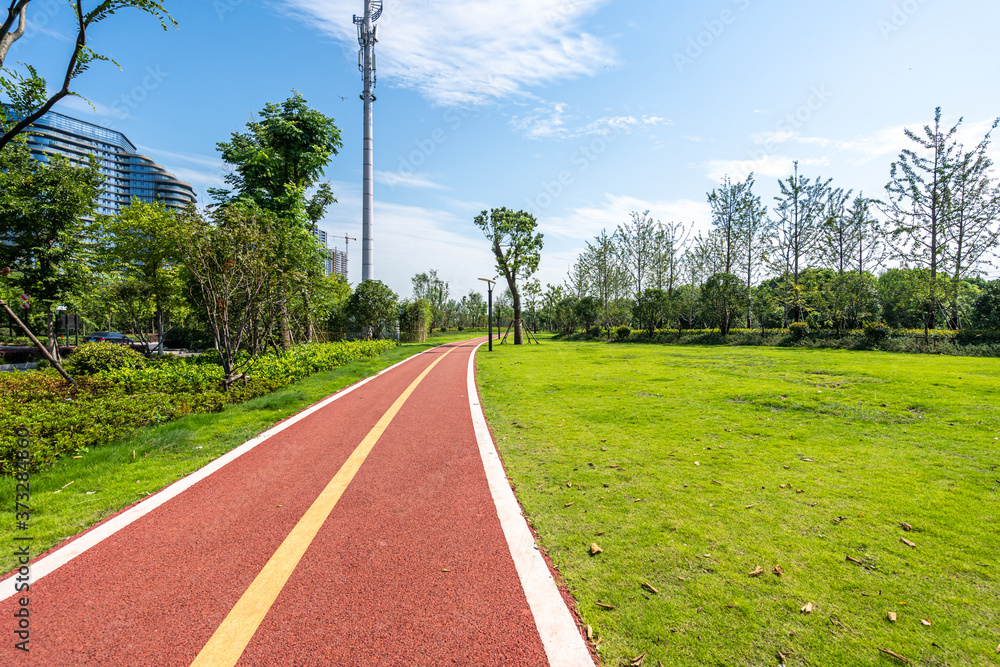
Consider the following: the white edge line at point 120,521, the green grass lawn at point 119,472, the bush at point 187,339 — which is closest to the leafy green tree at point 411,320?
the bush at point 187,339

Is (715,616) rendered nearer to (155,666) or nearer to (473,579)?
(473,579)

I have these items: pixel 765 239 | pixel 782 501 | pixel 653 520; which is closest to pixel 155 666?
pixel 653 520

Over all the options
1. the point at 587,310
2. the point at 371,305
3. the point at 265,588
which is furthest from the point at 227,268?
the point at 587,310

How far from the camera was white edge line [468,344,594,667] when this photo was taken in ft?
6.69

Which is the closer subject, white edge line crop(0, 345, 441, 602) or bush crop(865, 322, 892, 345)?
white edge line crop(0, 345, 441, 602)

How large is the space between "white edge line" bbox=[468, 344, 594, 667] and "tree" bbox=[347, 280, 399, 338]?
29308 mm

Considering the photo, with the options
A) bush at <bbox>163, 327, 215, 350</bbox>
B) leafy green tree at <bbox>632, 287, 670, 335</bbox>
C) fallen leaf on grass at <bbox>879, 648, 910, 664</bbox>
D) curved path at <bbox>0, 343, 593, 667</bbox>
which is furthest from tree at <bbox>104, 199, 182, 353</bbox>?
leafy green tree at <bbox>632, 287, 670, 335</bbox>

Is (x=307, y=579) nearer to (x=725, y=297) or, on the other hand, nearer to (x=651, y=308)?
(x=725, y=297)

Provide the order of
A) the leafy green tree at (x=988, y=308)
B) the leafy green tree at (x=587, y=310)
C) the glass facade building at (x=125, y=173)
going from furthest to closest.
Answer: the glass facade building at (x=125, y=173)
the leafy green tree at (x=587, y=310)
the leafy green tree at (x=988, y=308)

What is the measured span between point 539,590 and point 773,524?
215 centimetres

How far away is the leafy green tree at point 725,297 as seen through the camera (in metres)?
32.1

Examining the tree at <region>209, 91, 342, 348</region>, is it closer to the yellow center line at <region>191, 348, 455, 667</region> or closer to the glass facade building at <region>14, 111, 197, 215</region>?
the yellow center line at <region>191, 348, 455, 667</region>

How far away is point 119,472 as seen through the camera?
4.48 m

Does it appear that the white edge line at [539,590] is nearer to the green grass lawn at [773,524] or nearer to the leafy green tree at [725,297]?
the green grass lawn at [773,524]
